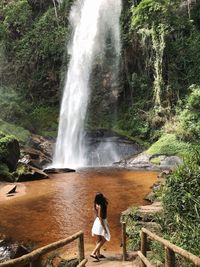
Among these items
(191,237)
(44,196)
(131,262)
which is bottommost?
(131,262)

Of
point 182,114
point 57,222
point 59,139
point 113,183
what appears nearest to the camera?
point 57,222

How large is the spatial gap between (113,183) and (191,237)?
10423 millimetres

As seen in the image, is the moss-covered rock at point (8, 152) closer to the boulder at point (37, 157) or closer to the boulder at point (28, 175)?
the boulder at point (28, 175)

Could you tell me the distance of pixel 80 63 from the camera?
34.2 metres

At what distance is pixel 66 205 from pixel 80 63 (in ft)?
75.1

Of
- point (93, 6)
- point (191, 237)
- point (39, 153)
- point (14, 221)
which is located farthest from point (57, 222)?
point (93, 6)

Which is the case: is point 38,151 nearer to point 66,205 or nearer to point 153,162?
point 153,162

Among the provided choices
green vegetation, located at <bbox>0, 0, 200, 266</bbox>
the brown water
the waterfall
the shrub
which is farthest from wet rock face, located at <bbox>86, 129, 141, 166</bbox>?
the shrub

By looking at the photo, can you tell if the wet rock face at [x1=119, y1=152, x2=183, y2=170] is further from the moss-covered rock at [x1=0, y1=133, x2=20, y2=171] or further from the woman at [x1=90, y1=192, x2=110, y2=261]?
the woman at [x1=90, y1=192, x2=110, y2=261]

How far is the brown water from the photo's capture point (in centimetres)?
1009

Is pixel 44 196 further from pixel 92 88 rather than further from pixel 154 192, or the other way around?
pixel 92 88

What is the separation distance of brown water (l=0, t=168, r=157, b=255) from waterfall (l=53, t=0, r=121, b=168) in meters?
9.27

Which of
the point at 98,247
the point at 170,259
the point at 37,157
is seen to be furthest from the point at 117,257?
the point at 37,157

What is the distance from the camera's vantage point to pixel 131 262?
284 inches
